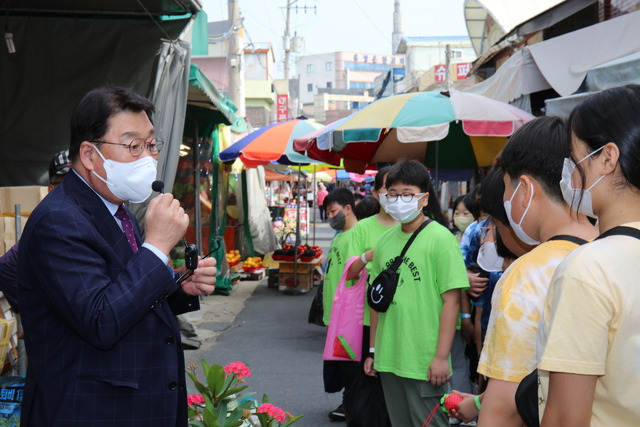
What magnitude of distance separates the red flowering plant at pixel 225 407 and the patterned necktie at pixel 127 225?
4.17 ft

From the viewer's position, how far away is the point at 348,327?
4688 mm

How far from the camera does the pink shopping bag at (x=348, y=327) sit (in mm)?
4652

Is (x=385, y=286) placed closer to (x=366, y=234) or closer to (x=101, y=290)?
(x=366, y=234)

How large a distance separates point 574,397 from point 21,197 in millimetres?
5106

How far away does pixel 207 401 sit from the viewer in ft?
11.7

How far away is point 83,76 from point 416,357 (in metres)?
4.66

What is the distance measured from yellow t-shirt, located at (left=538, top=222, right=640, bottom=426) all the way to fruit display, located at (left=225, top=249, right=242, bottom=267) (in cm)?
1238

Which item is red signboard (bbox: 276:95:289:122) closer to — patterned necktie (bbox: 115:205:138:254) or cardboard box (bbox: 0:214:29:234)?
cardboard box (bbox: 0:214:29:234)

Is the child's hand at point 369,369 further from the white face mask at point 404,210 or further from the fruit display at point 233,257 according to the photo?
the fruit display at point 233,257

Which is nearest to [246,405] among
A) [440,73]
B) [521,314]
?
[521,314]

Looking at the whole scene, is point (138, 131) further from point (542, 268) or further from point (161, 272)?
point (542, 268)

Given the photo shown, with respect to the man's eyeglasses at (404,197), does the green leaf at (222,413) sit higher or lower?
lower

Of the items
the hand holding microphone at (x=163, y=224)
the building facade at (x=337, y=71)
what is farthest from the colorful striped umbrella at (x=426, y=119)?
the building facade at (x=337, y=71)

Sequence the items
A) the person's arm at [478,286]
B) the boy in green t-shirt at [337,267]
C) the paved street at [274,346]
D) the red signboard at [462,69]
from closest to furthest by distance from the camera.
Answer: the person's arm at [478,286] → the boy in green t-shirt at [337,267] → the paved street at [274,346] → the red signboard at [462,69]
